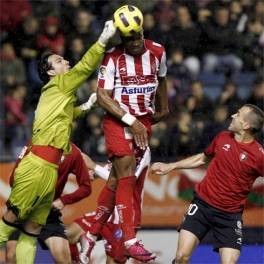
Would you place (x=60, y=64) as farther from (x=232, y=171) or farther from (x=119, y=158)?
(x=232, y=171)

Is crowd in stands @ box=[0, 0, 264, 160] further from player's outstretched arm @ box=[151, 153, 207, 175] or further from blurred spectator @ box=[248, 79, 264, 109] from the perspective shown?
player's outstretched arm @ box=[151, 153, 207, 175]

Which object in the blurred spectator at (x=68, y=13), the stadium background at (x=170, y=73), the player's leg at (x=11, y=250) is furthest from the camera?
the blurred spectator at (x=68, y=13)

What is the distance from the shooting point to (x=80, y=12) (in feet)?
40.7

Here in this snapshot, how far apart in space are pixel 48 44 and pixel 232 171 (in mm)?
4406

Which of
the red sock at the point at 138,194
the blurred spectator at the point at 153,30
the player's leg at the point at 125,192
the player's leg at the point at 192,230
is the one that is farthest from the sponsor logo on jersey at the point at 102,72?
the blurred spectator at the point at 153,30

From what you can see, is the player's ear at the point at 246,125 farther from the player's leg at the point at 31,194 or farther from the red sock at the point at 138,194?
the player's leg at the point at 31,194

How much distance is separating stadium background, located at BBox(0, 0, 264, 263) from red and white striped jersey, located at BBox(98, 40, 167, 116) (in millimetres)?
3446

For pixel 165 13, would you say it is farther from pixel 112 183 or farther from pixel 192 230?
pixel 192 230

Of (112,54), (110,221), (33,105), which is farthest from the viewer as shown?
(33,105)

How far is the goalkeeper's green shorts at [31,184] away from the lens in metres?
8.12

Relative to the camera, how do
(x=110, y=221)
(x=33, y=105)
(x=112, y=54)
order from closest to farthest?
(x=112, y=54) → (x=110, y=221) → (x=33, y=105)

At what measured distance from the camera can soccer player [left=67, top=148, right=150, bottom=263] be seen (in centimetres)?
841

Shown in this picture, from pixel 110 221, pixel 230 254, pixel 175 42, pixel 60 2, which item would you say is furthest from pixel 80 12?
pixel 230 254

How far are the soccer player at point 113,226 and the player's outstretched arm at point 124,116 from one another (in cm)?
26
